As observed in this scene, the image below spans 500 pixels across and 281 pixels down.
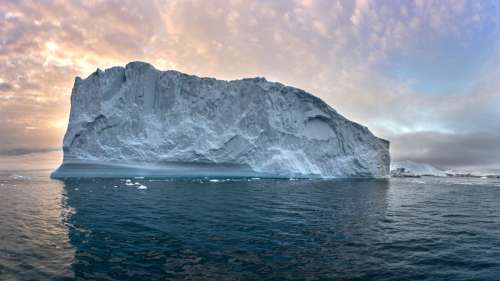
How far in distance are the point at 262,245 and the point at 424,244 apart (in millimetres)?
4940

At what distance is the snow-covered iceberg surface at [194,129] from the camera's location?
37719mm

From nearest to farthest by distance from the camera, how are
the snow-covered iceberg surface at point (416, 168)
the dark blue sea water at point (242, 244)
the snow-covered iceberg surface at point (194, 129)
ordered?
the dark blue sea water at point (242, 244) < the snow-covered iceberg surface at point (194, 129) < the snow-covered iceberg surface at point (416, 168)

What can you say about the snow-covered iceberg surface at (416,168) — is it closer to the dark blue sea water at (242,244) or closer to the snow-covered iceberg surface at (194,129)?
the snow-covered iceberg surface at (194,129)

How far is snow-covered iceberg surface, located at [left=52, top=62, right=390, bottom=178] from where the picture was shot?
3772cm

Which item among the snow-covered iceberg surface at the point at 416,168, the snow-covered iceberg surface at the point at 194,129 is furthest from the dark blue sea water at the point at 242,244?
the snow-covered iceberg surface at the point at 416,168

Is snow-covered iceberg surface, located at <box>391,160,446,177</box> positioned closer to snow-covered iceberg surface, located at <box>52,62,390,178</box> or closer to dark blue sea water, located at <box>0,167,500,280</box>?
snow-covered iceberg surface, located at <box>52,62,390,178</box>

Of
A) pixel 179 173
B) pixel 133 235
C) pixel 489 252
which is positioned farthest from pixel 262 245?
pixel 179 173

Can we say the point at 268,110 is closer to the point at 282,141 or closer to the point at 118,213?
the point at 282,141

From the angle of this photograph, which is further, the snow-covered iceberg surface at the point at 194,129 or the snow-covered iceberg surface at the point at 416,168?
the snow-covered iceberg surface at the point at 416,168

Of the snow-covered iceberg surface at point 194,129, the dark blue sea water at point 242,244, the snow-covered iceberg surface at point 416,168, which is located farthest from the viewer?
the snow-covered iceberg surface at point 416,168

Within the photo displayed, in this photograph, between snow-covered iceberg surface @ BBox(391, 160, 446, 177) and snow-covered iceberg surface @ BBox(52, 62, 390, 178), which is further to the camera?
snow-covered iceberg surface @ BBox(391, 160, 446, 177)

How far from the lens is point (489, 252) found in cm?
875

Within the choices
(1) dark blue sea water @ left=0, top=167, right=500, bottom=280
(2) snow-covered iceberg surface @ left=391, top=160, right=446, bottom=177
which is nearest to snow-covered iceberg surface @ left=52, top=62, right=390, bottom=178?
(1) dark blue sea water @ left=0, top=167, right=500, bottom=280

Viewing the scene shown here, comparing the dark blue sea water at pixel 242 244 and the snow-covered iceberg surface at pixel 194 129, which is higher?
the snow-covered iceberg surface at pixel 194 129
